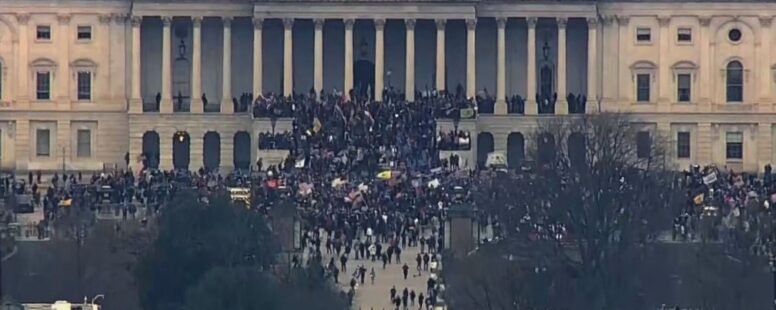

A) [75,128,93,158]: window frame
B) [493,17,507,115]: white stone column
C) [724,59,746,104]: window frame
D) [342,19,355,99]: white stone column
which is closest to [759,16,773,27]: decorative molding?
[724,59,746,104]: window frame

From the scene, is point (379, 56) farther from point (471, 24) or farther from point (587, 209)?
point (587, 209)

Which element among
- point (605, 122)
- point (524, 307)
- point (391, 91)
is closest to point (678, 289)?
point (524, 307)

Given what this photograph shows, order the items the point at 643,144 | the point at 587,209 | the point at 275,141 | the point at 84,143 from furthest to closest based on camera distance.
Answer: the point at 84,143, the point at 275,141, the point at 643,144, the point at 587,209

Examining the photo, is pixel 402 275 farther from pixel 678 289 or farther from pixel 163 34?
pixel 163 34

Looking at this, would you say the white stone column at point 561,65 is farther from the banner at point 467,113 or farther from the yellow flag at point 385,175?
the yellow flag at point 385,175

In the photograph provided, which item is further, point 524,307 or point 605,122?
point 605,122

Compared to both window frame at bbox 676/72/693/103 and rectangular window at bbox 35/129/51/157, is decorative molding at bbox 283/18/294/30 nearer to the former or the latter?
rectangular window at bbox 35/129/51/157

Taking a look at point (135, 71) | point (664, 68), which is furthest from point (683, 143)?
point (135, 71)
